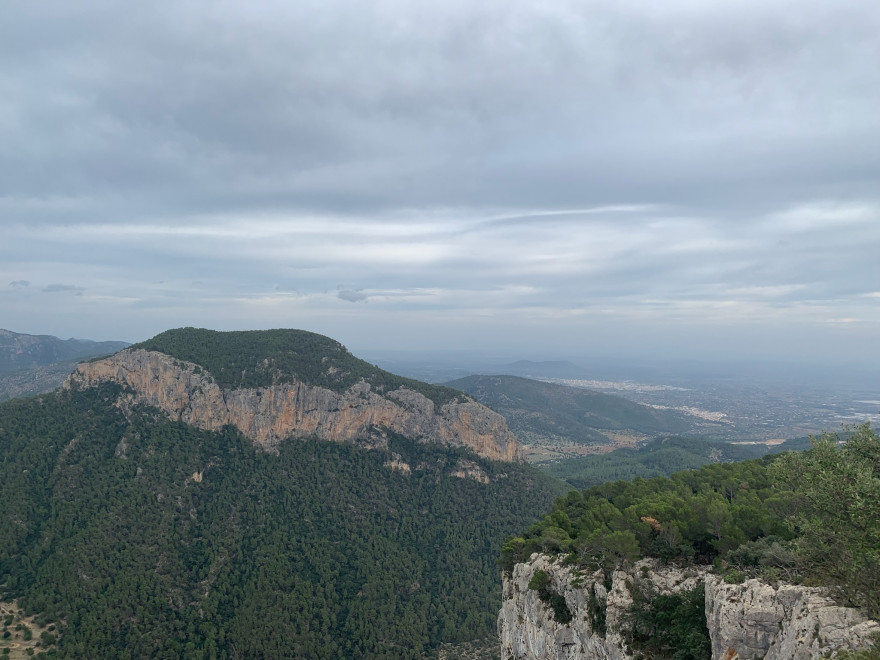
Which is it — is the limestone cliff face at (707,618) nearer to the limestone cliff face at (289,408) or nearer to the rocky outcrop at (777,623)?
the rocky outcrop at (777,623)

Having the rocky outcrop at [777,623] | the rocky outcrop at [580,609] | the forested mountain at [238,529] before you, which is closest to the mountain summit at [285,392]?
the forested mountain at [238,529]

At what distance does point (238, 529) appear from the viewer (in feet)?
350

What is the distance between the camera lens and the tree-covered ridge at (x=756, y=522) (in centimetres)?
2455

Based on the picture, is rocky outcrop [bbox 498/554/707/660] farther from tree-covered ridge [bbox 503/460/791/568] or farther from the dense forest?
the dense forest

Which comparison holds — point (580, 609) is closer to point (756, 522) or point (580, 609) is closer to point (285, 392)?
point (756, 522)

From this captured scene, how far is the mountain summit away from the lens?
13175 centimetres

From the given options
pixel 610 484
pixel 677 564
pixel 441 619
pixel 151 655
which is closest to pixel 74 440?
pixel 151 655

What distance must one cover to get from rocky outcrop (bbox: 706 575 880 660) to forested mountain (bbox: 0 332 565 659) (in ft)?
247

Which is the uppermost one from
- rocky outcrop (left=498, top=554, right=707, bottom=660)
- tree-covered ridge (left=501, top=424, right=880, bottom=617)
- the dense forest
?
tree-covered ridge (left=501, top=424, right=880, bottom=617)

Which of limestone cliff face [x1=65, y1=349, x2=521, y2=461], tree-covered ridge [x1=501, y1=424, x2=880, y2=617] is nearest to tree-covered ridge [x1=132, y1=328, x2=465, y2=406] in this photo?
limestone cliff face [x1=65, y1=349, x2=521, y2=461]

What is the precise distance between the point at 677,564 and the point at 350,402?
117202 mm

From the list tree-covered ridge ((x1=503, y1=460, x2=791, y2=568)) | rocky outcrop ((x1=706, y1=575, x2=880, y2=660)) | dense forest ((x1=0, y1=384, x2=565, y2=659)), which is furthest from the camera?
dense forest ((x1=0, y1=384, x2=565, y2=659))

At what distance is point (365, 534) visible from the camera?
11544cm

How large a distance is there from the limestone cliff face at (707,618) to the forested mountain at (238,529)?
52.1 metres
